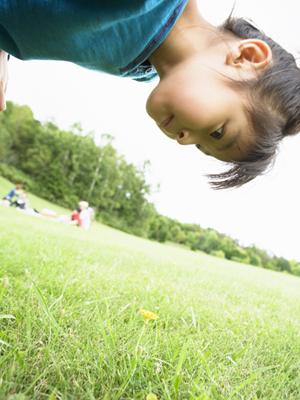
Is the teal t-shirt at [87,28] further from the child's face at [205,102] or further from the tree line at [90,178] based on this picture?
the tree line at [90,178]

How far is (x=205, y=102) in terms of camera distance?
1.43 metres

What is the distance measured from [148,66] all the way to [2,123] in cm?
3279

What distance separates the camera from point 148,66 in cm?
170

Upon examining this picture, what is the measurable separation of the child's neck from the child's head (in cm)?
3

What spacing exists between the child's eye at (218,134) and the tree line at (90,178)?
1138 inches

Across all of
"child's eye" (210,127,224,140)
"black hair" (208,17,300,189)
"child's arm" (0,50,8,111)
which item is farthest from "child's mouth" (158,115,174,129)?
"child's arm" (0,50,8,111)

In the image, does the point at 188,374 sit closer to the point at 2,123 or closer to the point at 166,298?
the point at 166,298

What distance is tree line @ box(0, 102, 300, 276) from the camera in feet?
103

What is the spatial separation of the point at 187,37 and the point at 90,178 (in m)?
34.4

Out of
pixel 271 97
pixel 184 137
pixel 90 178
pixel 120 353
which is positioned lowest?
pixel 120 353

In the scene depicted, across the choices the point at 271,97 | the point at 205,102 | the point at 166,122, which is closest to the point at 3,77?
the point at 166,122

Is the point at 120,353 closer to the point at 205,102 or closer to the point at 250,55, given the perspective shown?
the point at 205,102

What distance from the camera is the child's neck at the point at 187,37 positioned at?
1.48m

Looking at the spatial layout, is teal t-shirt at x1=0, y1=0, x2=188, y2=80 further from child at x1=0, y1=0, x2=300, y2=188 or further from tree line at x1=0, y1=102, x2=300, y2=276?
tree line at x1=0, y1=102, x2=300, y2=276
